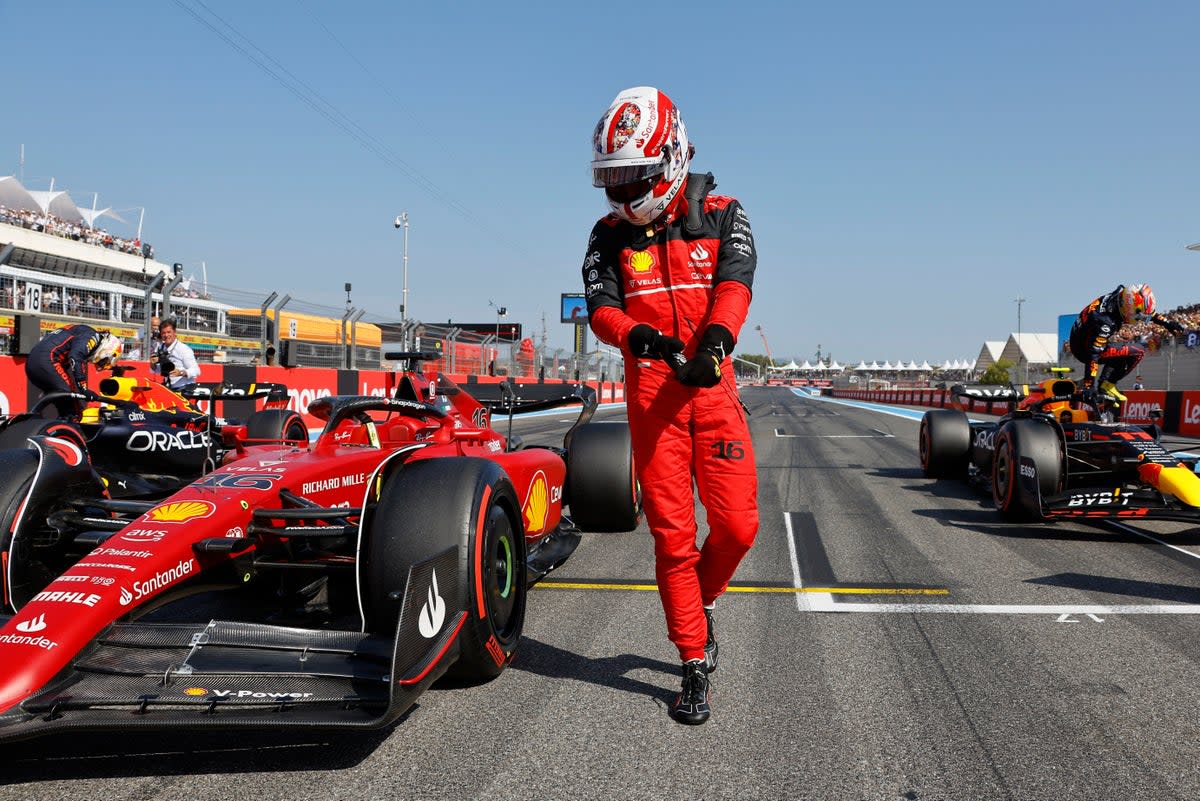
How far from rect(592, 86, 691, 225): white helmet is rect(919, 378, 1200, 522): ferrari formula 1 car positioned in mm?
4520

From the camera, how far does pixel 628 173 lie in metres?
3.26

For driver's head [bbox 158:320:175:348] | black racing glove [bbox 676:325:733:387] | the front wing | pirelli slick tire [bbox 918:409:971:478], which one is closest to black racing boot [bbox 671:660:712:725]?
the front wing

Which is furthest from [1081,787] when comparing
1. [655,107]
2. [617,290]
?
[655,107]

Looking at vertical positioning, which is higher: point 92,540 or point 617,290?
point 617,290

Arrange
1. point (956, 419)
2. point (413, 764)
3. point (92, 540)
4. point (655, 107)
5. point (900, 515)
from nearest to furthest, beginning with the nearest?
point (413, 764) < point (655, 107) < point (92, 540) < point (900, 515) < point (956, 419)

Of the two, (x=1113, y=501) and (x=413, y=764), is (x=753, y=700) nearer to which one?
(x=413, y=764)

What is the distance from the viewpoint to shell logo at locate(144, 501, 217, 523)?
3275mm

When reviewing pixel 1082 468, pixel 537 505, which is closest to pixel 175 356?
pixel 537 505

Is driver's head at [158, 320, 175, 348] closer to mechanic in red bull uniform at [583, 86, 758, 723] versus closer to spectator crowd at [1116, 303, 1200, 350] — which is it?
mechanic in red bull uniform at [583, 86, 758, 723]

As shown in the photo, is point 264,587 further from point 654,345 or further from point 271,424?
point 271,424

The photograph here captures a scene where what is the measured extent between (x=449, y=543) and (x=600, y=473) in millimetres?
3078

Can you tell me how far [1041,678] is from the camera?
3426 mm

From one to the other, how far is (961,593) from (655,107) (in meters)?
3.14

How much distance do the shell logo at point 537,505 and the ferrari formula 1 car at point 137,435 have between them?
1.87m
